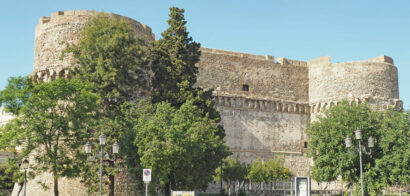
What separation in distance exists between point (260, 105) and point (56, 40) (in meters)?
21.4

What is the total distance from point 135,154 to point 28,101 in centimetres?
564

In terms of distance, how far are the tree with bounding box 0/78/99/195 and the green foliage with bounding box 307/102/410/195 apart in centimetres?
1495

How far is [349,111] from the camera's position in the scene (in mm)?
32562

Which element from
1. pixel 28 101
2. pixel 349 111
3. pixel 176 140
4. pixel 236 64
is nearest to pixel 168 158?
pixel 176 140

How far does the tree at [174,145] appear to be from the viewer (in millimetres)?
24328

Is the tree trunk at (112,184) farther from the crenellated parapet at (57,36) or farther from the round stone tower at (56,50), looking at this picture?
the crenellated parapet at (57,36)

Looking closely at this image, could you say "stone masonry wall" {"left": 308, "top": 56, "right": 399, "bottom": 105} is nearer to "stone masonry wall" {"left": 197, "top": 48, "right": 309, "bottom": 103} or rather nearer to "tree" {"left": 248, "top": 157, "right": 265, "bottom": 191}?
"stone masonry wall" {"left": 197, "top": 48, "right": 309, "bottom": 103}

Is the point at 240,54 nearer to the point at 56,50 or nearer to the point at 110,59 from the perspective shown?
the point at 56,50

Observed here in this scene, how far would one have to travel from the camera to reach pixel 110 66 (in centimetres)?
2691

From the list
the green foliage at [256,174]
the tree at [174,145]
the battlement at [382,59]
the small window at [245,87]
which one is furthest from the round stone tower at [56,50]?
the battlement at [382,59]

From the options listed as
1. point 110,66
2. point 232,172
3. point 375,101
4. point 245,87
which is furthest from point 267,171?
point 110,66

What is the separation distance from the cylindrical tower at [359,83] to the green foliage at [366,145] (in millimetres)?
12171

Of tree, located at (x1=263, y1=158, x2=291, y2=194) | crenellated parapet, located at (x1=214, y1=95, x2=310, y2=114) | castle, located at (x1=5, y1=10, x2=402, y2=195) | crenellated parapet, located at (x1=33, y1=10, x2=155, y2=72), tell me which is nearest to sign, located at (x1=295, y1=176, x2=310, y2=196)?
crenellated parapet, located at (x1=33, y1=10, x2=155, y2=72)

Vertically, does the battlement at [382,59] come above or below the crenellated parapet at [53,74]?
above
